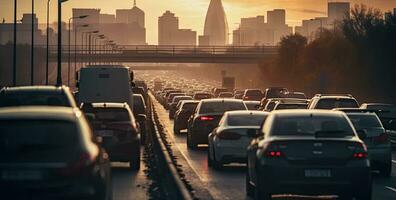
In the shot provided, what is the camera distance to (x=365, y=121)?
2830 centimetres

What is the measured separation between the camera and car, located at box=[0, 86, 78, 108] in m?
23.0

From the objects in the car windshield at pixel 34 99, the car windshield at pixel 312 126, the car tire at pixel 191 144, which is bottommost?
the car tire at pixel 191 144

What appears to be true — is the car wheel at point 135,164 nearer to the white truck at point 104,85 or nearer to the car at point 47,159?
the car at point 47,159

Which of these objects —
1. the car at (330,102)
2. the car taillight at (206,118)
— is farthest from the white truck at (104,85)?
the car taillight at (206,118)

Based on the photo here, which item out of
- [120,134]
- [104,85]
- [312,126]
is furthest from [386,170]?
[104,85]

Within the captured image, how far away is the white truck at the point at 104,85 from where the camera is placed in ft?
158

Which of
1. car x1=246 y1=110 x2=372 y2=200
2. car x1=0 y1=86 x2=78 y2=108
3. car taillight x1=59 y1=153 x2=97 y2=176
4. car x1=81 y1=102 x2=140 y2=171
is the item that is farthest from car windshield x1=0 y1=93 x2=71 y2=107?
car taillight x1=59 y1=153 x2=97 y2=176

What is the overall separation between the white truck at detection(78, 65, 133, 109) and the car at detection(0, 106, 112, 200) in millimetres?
32562

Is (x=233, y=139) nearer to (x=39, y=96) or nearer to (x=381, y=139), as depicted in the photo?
(x=381, y=139)

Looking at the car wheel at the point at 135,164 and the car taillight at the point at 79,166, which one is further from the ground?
the car taillight at the point at 79,166

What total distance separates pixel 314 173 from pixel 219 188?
15.0 feet

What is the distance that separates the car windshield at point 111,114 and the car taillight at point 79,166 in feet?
46.8

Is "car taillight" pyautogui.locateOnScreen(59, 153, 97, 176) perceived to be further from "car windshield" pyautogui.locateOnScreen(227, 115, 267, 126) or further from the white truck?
the white truck

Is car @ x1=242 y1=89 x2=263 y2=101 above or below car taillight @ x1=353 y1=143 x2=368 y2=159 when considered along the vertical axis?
below
